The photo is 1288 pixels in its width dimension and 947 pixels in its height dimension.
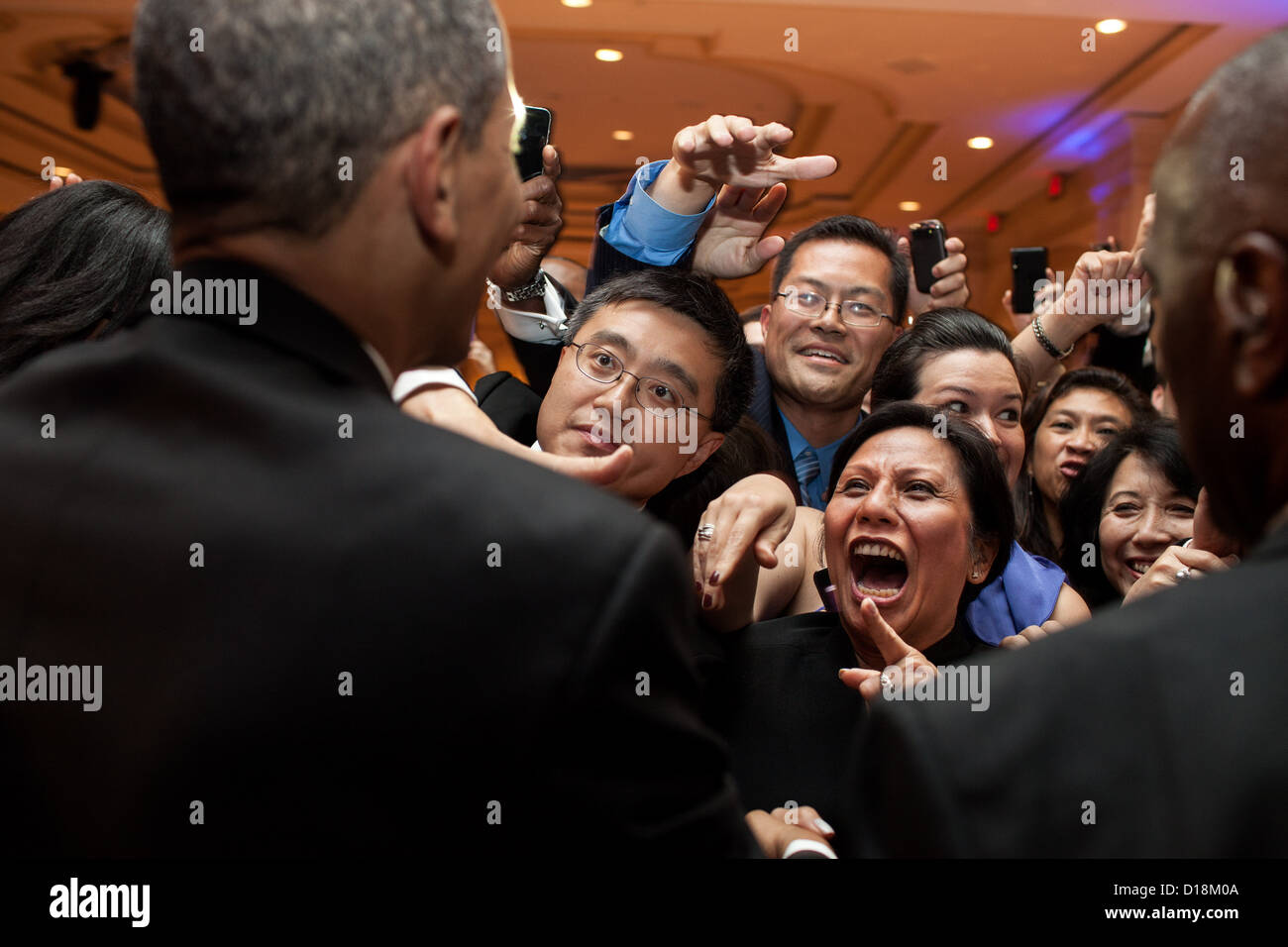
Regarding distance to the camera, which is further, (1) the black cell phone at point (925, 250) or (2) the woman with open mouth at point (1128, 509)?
(1) the black cell phone at point (925, 250)

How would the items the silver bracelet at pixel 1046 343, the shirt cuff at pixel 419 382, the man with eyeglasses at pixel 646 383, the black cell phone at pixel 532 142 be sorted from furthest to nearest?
the silver bracelet at pixel 1046 343 < the man with eyeglasses at pixel 646 383 < the black cell phone at pixel 532 142 < the shirt cuff at pixel 419 382

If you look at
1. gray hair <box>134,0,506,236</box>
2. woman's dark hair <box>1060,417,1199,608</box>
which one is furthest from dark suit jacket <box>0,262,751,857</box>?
woman's dark hair <box>1060,417,1199,608</box>

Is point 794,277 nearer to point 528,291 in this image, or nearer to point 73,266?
point 528,291

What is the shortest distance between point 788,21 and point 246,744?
217 inches

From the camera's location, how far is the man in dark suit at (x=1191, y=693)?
571mm

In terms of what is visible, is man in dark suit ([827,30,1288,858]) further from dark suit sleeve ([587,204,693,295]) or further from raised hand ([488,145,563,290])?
dark suit sleeve ([587,204,693,295])

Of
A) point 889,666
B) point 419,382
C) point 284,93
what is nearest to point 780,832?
point 889,666

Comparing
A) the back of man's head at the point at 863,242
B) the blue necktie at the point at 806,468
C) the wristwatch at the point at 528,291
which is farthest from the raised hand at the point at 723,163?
the blue necktie at the point at 806,468

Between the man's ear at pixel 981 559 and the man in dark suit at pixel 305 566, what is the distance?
138cm

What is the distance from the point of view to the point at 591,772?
2.18 feet

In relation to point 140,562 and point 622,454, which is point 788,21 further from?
point 140,562

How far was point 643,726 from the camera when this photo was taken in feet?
2.21

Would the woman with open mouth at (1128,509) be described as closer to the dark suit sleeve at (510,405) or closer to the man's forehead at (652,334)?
the man's forehead at (652,334)

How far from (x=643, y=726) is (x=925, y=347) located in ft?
6.31
